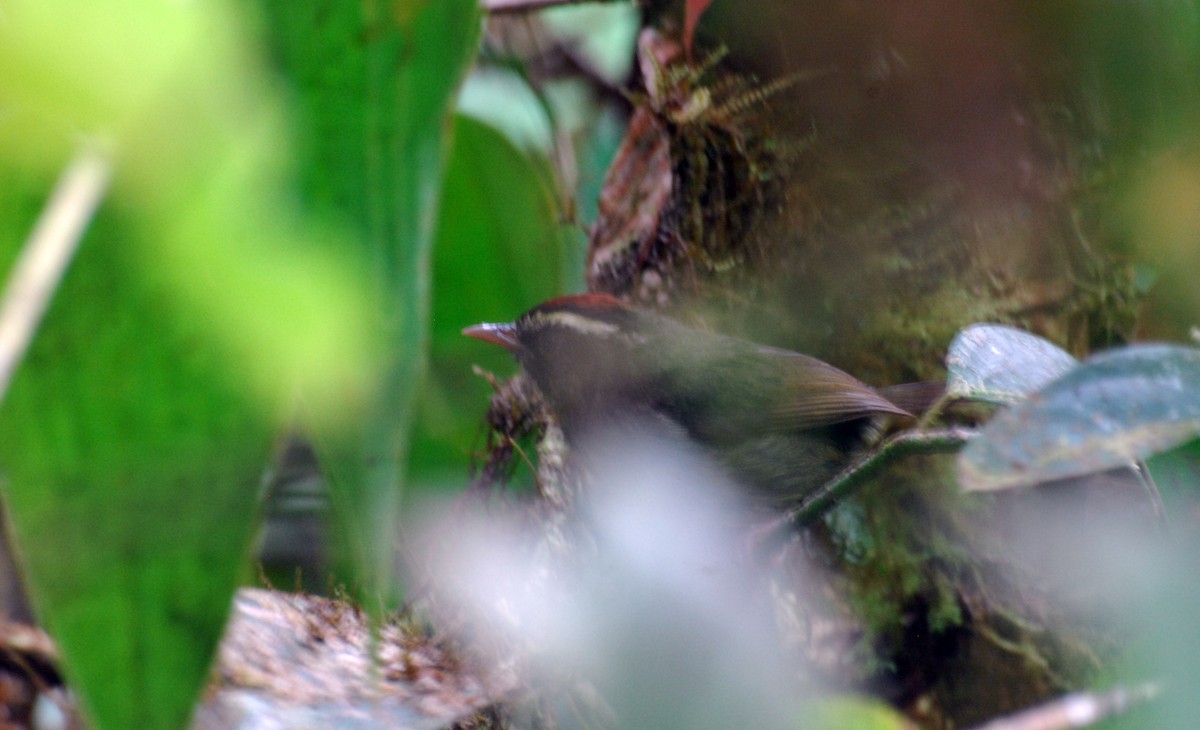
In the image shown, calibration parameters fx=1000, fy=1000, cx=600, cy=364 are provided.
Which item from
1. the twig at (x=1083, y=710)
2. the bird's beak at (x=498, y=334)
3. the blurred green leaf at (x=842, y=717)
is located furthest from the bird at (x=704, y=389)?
the twig at (x=1083, y=710)

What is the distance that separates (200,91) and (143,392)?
30 centimetres

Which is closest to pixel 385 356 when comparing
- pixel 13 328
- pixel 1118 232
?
pixel 13 328

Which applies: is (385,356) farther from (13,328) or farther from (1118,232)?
(1118,232)

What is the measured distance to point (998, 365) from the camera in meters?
1.21

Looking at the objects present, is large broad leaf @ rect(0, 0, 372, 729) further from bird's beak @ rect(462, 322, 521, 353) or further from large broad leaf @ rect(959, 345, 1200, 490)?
bird's beak @ rect(462, 322, 521, 353)

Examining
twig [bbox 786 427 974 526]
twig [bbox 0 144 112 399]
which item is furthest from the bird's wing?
twig [bbox 0 144 112 399]

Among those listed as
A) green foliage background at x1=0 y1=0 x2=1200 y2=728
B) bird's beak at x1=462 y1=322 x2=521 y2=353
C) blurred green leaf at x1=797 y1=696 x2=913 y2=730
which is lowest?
blurred green leaf at x1=797 y1=696 x2=913 y2=730

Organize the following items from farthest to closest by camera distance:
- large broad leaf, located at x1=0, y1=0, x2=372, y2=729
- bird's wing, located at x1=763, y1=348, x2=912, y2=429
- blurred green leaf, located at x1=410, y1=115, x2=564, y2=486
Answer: blurred green leaf, located at x1=410, y1=115, x2=564, y2=486 < bird's wing, located at x1=763, y1=348, x2=912, y2=429 < large broad leaf, located at x1=0, y1=0, x2=372, y2=729

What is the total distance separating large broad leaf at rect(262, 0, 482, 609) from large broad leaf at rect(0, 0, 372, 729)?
31 millimetres

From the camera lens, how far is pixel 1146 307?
201 cm

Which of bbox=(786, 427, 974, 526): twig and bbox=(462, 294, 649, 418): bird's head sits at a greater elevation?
bbox=(462, 294, 649, 418): bird's head

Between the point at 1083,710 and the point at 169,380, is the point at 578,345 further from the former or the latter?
the point at 1083,710

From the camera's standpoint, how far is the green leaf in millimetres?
1171

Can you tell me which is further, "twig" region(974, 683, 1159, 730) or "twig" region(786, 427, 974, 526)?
"twig" region(786, 427, 974, 526)
